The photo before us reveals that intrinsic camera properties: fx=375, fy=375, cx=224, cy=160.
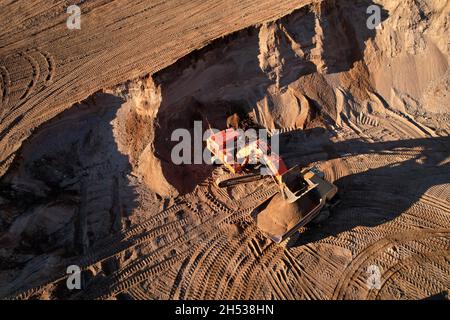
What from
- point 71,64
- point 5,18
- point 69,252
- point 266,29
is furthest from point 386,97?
point 5,18

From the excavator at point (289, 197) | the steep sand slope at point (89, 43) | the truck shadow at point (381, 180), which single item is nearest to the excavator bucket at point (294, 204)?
the excavator at point (289, 197)

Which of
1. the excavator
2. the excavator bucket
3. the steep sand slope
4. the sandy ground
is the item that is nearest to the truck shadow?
the sandy ground

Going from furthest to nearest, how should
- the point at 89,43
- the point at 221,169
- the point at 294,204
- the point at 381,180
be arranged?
the point at 89,43, the point at 221,169, the point at 381,180, the point at 294,204

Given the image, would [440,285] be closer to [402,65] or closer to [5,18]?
[402,65]

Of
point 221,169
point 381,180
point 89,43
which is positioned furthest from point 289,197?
point 89,43

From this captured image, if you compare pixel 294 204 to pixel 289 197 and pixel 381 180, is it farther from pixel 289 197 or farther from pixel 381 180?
pixel 381 180

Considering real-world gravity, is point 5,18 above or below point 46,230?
above

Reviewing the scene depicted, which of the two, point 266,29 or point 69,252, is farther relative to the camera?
point 266,29

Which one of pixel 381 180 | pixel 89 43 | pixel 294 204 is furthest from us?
pixel 89 43

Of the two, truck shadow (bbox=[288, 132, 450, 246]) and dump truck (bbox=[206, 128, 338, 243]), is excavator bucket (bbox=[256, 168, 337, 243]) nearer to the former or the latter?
dump truck (bbox=[206, 128, 338, 243])
